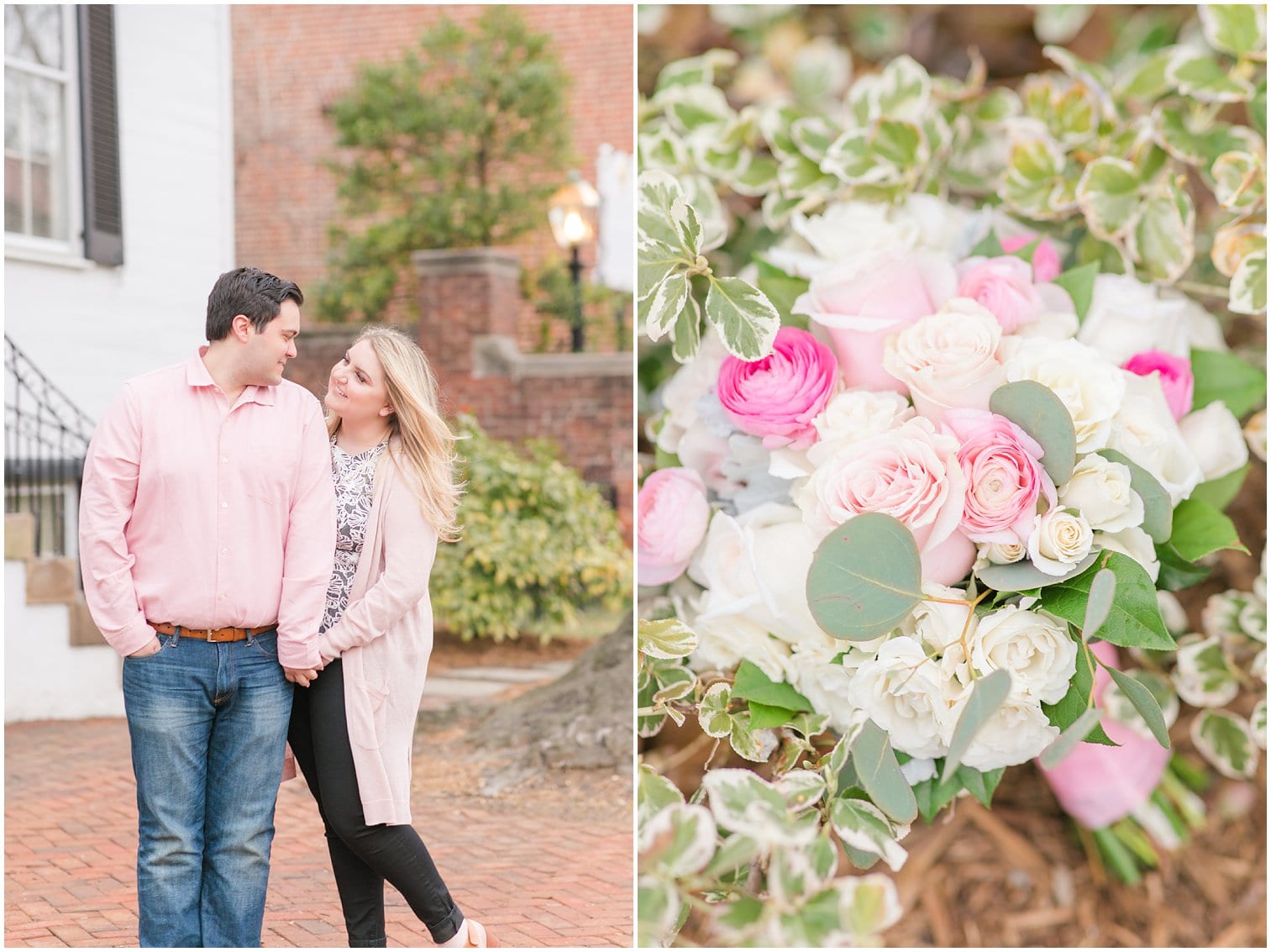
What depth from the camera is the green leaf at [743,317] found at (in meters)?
1.05

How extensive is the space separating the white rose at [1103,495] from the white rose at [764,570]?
0.25 m

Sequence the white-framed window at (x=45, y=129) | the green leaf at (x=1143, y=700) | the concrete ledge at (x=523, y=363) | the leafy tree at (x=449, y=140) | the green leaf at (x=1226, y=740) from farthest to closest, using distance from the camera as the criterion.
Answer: the leafy tree at (x=449, y=140), the concrete ledge at (x=523, y=363), the white-framed window at (x=45, y=129), the green leaf at (x=1226, y=740), the green leaf at (x=1143, y=700)

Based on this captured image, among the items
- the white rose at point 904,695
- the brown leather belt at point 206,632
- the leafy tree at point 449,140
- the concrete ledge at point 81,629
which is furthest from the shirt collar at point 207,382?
the leafy tree at point 449,140

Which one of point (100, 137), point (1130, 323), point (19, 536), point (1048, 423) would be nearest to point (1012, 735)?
point (1048, 423)

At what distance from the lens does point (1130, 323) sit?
1175mm

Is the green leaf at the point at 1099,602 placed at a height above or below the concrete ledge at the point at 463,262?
below

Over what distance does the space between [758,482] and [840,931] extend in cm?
44

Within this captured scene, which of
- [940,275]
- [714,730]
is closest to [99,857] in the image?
[714,730]

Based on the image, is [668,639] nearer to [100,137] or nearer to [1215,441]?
[1215,441]

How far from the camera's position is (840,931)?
3.06 ft

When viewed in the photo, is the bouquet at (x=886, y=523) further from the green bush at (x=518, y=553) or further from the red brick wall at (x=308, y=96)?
the red brick wall at (x=308, y=96)

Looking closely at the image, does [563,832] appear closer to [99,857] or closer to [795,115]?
[99,857]

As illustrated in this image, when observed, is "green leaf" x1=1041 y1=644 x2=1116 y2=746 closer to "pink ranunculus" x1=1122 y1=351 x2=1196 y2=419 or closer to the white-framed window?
"pink ranunculus" x1=1122 y1=351 x2=1196 y2=419

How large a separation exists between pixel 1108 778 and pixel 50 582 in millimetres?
3769
